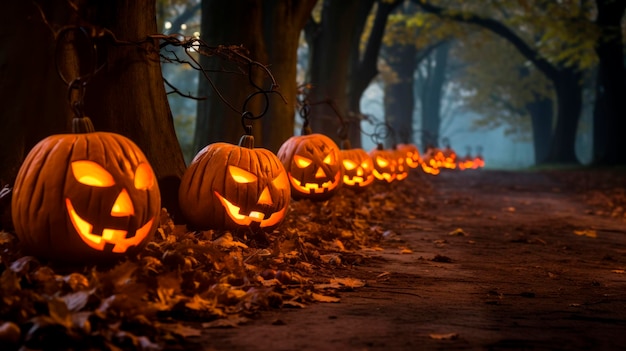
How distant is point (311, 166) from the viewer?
893cm

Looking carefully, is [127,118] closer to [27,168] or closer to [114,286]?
[27,168]

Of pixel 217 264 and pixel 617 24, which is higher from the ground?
pixel 617 24

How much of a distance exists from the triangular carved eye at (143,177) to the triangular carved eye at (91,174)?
197 mm

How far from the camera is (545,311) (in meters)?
4.49

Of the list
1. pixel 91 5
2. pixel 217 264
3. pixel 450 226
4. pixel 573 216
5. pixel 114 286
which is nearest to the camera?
pixel 114 286

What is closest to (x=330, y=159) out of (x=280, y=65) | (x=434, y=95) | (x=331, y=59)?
(x=280, y=65)

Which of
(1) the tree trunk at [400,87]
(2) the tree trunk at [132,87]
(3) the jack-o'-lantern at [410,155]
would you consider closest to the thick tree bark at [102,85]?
(2) the tree trunk at [132,87]

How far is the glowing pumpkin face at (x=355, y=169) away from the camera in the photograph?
1141cm

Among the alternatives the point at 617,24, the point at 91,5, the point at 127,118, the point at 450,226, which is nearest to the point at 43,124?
the point at 127,118

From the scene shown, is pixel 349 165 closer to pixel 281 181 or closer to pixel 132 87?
pixel 281 181

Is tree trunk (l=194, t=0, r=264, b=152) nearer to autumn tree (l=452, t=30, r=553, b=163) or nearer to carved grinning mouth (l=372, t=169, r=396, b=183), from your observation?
carved grinning mouth (l=372, t=169, r=396, b=183)

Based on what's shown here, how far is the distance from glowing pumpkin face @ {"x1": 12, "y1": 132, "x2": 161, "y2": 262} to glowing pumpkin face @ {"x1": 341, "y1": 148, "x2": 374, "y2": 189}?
23.3 ft

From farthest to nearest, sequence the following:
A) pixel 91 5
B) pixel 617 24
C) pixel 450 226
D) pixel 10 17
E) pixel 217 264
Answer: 1. pixel 617 24
2. pixel 450 226
3. pixel 91 5
4. pixel 10 17
5. pixel 217 264

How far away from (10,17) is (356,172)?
279 inches
